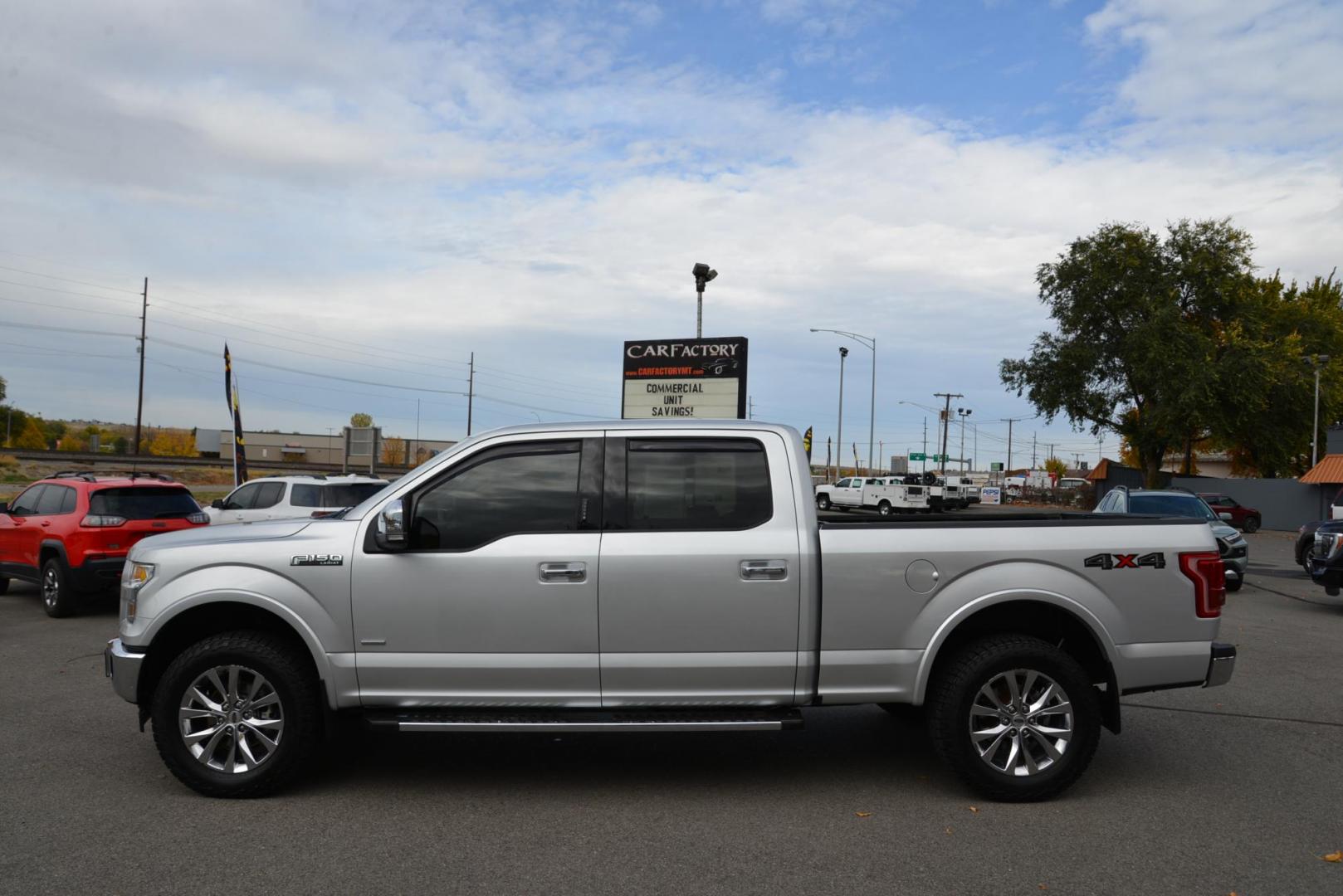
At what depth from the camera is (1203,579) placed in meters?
5.55

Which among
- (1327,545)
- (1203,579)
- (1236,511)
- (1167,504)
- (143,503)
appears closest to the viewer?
(1203,579)

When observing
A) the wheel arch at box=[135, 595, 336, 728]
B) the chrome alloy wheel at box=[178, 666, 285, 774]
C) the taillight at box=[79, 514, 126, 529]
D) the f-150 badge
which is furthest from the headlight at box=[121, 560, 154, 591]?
the taillight at box=[79, 514, 126, 529]

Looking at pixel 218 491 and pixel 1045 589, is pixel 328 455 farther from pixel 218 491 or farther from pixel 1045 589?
pixel 1045 589

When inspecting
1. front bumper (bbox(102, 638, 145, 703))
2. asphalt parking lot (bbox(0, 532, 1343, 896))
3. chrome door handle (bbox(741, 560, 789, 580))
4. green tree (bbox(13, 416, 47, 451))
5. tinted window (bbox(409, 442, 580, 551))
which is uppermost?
green tree (bbox(13, 416, 47, 451))

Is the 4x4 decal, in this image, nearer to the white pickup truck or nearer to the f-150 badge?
the f-150 badge

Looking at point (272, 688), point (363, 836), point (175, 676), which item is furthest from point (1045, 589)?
point (175, 676)

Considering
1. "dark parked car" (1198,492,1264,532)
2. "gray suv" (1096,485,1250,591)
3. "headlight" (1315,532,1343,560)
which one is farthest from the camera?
"dark parked car" (1198,492,1264,532)

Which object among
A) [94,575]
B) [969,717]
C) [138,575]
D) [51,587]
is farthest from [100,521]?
[969,717]

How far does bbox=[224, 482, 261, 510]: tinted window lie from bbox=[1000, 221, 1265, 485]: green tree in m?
39.8

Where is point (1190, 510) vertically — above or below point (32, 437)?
below

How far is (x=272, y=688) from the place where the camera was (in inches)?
215

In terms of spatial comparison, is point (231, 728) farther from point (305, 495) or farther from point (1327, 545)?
point (1327, 545)

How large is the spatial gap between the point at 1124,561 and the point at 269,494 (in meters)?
12.7

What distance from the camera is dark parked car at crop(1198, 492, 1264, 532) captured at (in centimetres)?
3528
